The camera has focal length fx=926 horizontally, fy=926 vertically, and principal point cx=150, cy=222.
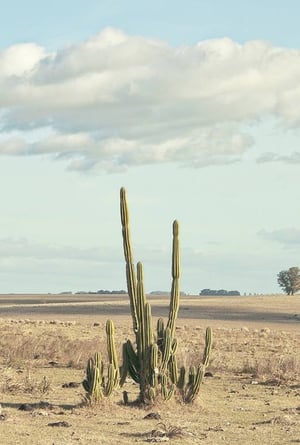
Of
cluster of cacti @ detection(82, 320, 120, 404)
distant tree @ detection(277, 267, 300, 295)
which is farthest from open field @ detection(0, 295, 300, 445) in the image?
distant tree @ detection(277, 267, 300, 295)

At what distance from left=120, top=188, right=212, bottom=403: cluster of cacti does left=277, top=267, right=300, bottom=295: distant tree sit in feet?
420

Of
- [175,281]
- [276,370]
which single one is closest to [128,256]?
[175,281]

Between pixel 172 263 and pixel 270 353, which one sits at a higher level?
pixel 172 263

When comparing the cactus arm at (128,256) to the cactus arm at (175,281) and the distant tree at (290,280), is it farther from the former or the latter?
the distant tree at (290,280)

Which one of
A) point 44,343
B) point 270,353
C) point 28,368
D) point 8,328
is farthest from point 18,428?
point 8,328

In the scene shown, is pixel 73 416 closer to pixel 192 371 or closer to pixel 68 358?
pixel 192 371

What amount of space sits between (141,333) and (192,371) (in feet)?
4.28

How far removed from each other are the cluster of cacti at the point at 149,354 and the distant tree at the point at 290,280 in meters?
128

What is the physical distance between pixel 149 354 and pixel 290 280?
129082mm

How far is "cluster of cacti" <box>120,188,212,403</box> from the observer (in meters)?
18.5

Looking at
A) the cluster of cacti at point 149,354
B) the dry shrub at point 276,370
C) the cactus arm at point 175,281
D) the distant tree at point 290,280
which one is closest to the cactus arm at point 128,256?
the cluster of cacti at point 149,354

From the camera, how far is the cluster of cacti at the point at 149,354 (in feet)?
60.7

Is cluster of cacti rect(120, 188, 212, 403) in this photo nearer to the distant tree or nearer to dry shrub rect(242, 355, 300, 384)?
dry shrub rect(242, 355, 300, 384)

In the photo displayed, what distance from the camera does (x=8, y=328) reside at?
131 feet
